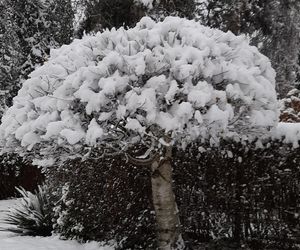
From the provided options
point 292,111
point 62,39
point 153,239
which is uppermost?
point 62,39

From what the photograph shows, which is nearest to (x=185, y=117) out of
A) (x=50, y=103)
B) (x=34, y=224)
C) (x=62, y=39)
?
(x=50, y=103)

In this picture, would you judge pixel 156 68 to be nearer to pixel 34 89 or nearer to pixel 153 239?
pixel 34 89

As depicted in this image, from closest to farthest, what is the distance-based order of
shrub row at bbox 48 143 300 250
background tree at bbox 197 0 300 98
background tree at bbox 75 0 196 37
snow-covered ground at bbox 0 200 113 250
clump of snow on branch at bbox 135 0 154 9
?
shrub row at bbox 48 143 300 250 → snow-covered ground at bbox 0 200 113 250 → clump of snow on branch at bbox 135 0 154 9 → background tree at bbox 75 0 196 37 → background tree at bbox 197 0 300 98

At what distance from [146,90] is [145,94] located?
60mm

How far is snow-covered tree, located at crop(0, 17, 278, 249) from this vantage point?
4.02 metres

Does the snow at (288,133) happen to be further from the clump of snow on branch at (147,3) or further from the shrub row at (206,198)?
the clump of snow on branch at (147,3)

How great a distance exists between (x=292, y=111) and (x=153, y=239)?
3.29 meters

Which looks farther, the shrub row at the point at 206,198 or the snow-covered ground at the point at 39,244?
the snow-covered ground at the point at 39,244

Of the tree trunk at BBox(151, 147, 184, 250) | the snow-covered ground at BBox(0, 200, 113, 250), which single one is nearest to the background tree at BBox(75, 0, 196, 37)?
the snow-covered ground at BBox(0, 200, 113, 250)

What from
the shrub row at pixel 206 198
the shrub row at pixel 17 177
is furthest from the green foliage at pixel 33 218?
the shrub row at pixel 17 177

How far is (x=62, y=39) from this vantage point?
14797 millimetres

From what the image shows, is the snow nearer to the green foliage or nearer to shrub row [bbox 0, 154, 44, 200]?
the green foliage

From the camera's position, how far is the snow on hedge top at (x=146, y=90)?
4008mm

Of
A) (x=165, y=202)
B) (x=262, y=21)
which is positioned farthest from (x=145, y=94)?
(x=262, y=21)
